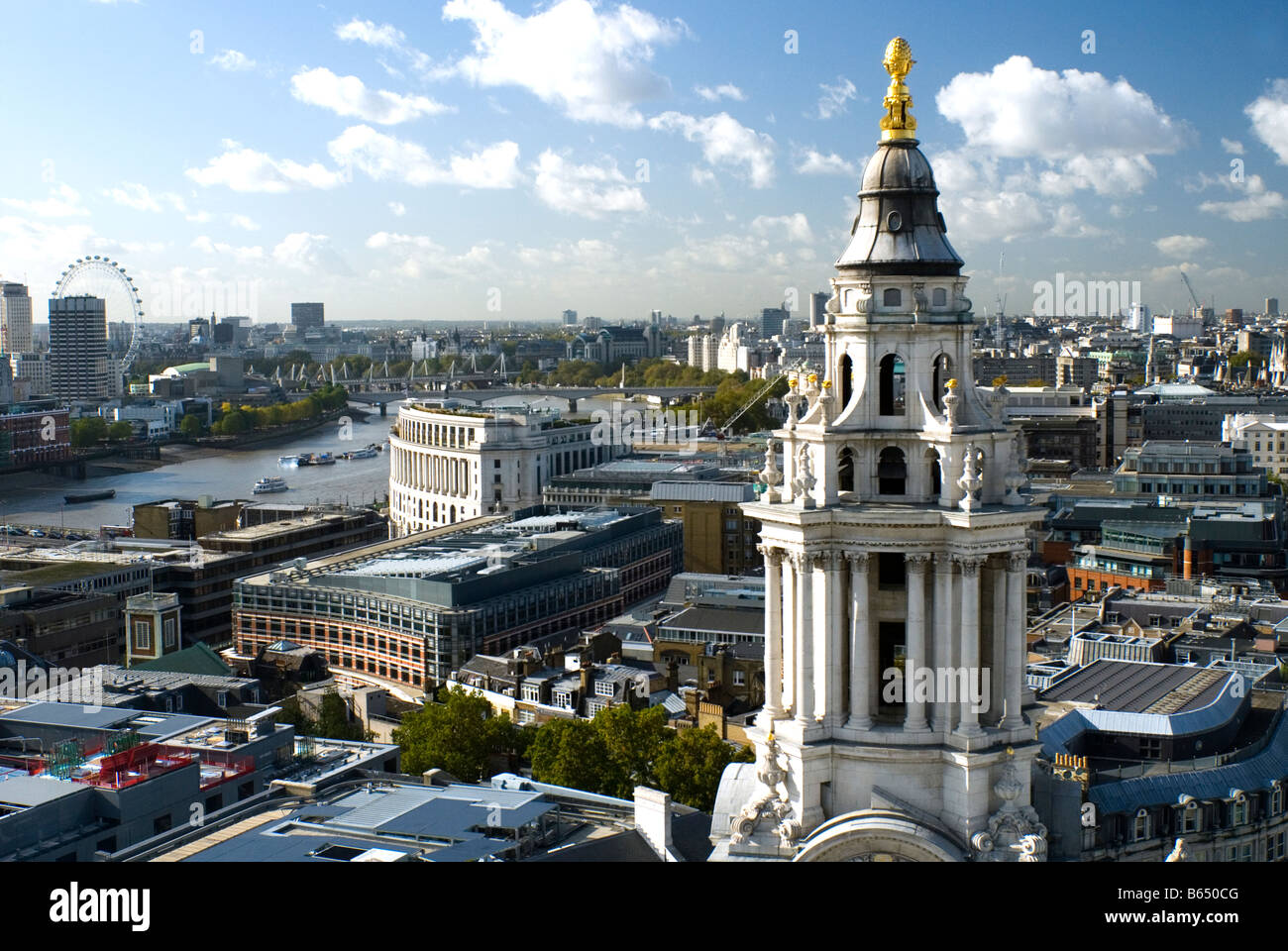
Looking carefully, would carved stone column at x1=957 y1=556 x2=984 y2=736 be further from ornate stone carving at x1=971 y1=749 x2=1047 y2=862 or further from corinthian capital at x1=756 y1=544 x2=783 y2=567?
corinthian capital at x1=756 y1=544 x2=783 y2=567

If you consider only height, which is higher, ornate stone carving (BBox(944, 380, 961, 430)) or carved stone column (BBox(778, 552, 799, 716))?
ornate stone carving (BBox(944, 380, 961, 430))

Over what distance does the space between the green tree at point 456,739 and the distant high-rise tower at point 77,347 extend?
283 feet

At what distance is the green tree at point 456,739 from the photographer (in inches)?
650

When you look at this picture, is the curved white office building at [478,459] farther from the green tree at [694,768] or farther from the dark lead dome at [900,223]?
the dark lead dome at [900,223]

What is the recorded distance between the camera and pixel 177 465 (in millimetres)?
74250

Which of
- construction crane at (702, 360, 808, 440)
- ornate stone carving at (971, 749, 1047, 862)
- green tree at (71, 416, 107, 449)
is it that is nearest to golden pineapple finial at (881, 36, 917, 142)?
ornate stone carving at (971, 749, 1047, 862)

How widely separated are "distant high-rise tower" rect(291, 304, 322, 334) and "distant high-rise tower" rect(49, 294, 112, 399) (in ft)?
314

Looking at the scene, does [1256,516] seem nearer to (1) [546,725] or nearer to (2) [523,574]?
(2) [523,574]

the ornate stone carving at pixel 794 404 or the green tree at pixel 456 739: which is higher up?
the ornate stone carving at pixel 794 404

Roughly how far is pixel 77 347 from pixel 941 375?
99.4 meters

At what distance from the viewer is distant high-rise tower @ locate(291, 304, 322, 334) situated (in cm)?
19675

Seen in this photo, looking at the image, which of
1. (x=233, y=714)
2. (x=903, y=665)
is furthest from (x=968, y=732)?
(x=233, y=714)

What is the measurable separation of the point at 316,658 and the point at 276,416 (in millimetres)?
66175

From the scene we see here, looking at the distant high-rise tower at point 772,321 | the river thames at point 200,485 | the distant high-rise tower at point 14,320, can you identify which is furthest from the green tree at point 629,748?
the distant high-rise tower at point 772,321
